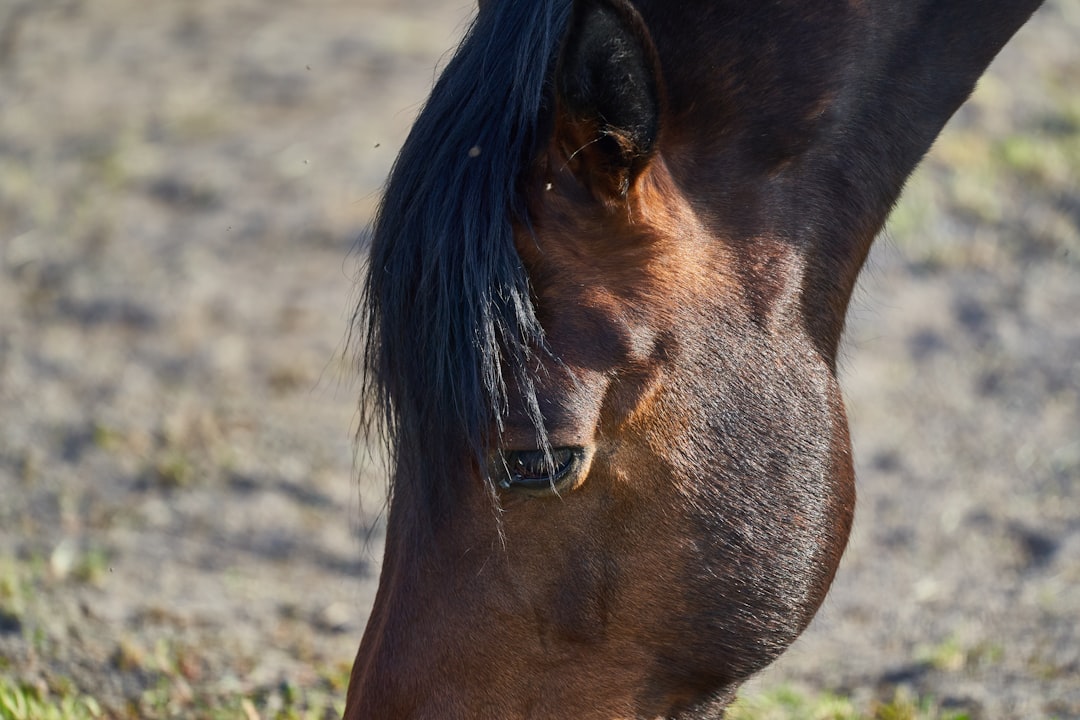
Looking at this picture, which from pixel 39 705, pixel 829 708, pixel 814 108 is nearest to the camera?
pixel 814 108

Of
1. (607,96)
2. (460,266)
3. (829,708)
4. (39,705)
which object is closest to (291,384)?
(39,705)

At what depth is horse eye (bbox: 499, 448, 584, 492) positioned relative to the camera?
66.6 inches

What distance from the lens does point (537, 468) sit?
1689 millimetres

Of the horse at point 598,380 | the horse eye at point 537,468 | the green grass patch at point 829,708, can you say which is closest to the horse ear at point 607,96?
the horse at point 598,380

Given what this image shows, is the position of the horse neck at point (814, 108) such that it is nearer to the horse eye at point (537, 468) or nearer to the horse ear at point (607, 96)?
the horse ear at point (607, 96)

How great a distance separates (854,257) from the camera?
6.77ft

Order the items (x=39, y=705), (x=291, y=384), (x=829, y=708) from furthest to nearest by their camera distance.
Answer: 1. (x=291, y=384)
2. (x=829, y=708)
3. (x=39, y=705)

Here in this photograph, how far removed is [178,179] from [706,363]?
4.62 m

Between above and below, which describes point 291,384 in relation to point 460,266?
above

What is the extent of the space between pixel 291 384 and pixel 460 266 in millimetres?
2954

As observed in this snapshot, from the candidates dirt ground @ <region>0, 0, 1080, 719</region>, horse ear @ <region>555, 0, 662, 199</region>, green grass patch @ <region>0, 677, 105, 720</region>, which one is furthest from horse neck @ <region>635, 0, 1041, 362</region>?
green grass patch @ <region>0, 677, 105, 720</region>

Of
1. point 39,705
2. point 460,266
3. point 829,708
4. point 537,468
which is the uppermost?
point 460,266

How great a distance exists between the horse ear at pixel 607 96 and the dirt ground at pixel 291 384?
0.81 metres

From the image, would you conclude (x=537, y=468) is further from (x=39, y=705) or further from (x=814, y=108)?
(x=39, y=705)
